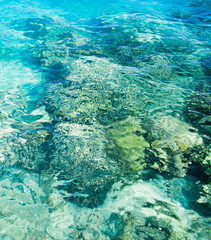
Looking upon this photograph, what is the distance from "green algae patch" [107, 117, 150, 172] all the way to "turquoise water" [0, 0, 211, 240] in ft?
0.07

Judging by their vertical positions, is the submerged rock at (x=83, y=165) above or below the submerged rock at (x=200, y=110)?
below

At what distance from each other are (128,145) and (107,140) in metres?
0.45

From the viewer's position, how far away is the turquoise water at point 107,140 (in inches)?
97.1

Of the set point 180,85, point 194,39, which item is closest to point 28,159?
point 180,85

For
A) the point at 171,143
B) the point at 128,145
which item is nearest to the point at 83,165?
the point at 128,145

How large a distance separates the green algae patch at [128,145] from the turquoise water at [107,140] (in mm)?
20

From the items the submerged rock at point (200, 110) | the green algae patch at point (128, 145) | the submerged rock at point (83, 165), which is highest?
the submerged rock at point (200, 110)

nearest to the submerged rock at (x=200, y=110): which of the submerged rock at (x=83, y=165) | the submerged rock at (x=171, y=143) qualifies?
the submerged rock at (x=171, y=143)

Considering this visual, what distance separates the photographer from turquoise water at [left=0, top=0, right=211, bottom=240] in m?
2.47

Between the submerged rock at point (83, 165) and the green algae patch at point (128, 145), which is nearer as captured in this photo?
the submerged rock at point (83, 165)

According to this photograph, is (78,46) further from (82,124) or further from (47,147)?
(47,147)

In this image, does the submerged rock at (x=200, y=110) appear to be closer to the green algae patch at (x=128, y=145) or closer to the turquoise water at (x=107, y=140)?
the turquoise water at (x=107, y=140)

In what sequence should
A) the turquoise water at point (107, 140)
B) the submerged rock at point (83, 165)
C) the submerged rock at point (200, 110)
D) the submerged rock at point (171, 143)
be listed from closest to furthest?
the turquoise water at point (107, 140) → the submerged rock at point (83, 165) → the submerged rock at point (171, 143) → the submerged rock at point (200, 110)

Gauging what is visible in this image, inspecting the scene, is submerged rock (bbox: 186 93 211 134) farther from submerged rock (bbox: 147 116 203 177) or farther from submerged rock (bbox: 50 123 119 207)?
submerged rock (bbox: 50 123 119 207)
